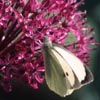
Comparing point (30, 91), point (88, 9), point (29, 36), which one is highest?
point (88, 9)

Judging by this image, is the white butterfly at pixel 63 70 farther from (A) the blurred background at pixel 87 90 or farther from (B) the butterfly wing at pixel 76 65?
(A) the blurred background at pixel 87 90

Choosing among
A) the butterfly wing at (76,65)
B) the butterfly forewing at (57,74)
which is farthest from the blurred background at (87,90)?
the butterfly wing at (76,65)

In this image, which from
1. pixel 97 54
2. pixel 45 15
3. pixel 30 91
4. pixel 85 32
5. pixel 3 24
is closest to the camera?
pixel 3 24

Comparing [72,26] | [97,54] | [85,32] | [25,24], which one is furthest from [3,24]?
[97,54]

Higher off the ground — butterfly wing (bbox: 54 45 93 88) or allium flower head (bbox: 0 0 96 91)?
allium flower head (bbox: 0 0 96 91)

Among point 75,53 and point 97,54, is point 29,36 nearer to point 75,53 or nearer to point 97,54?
point 75,53

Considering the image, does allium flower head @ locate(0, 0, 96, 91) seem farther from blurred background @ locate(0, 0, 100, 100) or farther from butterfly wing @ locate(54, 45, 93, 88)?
blurred background @ locate(0, 0, 100, 100)

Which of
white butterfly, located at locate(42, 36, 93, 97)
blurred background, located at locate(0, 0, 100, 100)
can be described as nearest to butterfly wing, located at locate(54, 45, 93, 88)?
white butterfly, located at locate(42, 36, 93, 97)
